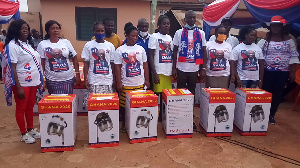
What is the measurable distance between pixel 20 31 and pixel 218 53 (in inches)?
108

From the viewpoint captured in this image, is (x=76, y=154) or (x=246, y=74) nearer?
(x=76, y=154)

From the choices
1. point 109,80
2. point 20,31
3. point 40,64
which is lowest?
point 109,80

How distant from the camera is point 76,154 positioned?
9.98ft

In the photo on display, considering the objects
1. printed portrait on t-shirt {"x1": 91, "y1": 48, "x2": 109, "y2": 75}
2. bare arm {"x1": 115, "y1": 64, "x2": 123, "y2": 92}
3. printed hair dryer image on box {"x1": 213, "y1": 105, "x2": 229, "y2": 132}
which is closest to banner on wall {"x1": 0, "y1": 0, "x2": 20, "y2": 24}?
printed portrait on t-shirt {"x1": 91, "y1": 48, "x2": 109, "y2": 75}

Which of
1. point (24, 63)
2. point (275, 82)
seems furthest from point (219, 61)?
point (24, 63)

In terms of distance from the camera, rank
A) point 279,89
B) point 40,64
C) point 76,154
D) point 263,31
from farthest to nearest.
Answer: point 263,31 → point 279,89 → point 40,64 → point 76,154

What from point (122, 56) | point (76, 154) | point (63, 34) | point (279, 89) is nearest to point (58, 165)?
point (76, 154)

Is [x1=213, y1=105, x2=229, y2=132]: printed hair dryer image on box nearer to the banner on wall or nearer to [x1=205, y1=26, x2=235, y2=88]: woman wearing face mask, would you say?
[x1=205, y1=26, x2=235, y2=88]: woman wearing face mask

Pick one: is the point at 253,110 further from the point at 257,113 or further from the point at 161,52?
the point at 161,52

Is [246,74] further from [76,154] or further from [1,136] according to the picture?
[1,136]

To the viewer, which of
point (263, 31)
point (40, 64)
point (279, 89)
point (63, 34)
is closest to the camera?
point (40, 64)

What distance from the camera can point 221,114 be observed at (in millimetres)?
3506

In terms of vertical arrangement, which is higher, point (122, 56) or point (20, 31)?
point (20, 31)

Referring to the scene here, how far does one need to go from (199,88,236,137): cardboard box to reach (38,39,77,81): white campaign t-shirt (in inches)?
78.5
